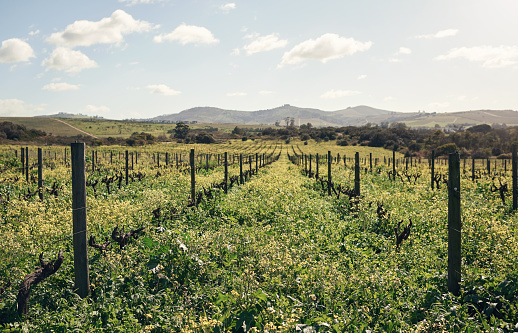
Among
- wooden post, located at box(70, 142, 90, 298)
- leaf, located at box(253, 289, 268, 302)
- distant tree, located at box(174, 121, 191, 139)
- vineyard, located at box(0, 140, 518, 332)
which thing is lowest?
vineyard, located at box(0, 140, 518, 332)

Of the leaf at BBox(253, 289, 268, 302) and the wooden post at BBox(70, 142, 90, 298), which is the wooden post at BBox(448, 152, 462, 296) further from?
the wooden post at BBox(70, 142, 90, 298)

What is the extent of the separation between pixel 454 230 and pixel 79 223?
6540 mm

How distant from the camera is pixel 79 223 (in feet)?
18.5

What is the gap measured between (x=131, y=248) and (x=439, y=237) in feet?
24.7

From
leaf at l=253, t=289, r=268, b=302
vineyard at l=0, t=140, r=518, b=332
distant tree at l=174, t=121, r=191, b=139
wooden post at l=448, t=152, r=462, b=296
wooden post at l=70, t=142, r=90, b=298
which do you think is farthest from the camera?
distant tree at l=174, t=121, r=191, b=139

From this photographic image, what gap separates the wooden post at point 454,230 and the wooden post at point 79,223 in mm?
6247

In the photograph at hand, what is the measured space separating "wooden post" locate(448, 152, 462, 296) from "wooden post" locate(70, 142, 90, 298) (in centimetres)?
A: 625

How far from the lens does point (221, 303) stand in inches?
193

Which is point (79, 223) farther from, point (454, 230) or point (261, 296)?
point (454, 230)

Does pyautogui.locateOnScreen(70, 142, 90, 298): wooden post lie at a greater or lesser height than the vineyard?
greater

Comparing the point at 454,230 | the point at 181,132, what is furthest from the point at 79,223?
the point at 181,132

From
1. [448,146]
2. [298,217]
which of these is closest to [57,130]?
[448,146]

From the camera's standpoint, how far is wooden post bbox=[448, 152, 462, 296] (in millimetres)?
5742

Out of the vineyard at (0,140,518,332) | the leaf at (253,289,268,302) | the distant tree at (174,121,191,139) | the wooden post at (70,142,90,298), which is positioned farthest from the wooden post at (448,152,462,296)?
the distant tree at (174,121,191,139)
